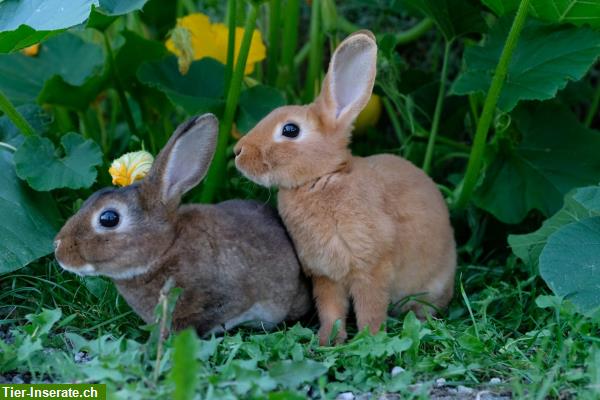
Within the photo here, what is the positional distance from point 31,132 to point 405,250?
1616 millimetres

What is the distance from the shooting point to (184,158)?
3361 mm

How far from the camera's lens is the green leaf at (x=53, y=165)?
370cm

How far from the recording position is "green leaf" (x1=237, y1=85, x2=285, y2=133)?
4.12 metres

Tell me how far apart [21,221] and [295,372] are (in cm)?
147

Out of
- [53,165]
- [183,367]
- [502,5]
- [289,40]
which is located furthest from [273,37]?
[183,367]

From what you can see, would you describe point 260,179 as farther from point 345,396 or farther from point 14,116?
point 14,116

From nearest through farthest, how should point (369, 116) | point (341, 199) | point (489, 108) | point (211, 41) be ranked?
point (341, 199)
point (489, 108)
point (211, 41)
point (369, 116)

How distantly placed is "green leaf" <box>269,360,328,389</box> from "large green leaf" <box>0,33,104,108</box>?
2.09 meters

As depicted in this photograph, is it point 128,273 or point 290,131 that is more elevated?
point 290,131

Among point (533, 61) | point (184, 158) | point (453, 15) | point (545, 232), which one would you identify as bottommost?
point (545, 232)

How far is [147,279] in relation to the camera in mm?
3312

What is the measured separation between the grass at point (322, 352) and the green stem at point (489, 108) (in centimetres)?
56

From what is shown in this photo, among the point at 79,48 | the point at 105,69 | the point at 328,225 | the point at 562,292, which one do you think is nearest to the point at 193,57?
the point at 105,69

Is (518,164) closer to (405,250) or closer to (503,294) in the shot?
(503,294)
